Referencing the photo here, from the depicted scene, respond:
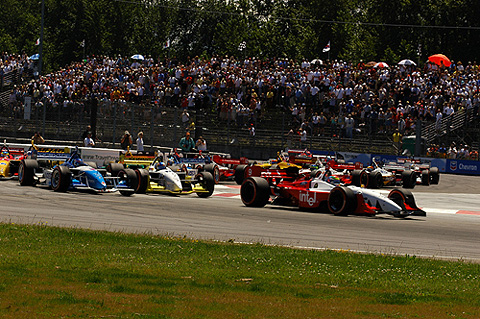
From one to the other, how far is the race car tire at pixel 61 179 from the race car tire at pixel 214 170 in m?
6.42

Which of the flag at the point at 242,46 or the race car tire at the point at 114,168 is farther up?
the flag at the point at 242,46

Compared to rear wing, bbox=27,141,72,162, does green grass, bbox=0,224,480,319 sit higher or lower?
lower

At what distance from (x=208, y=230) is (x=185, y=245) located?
2.22 m

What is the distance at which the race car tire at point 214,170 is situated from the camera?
975 inches

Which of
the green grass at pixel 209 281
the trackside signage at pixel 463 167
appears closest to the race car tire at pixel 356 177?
the trackside signage at pixel 463 167

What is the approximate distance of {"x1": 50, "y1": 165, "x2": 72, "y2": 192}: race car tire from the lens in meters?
19.1

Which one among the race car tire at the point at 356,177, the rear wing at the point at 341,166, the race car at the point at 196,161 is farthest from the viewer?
the rear wing at the point at 341,166

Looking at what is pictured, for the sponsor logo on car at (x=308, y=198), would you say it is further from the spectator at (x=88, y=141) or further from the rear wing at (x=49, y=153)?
the spectator at (x=88, y=141)

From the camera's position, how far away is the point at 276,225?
14.7 metres

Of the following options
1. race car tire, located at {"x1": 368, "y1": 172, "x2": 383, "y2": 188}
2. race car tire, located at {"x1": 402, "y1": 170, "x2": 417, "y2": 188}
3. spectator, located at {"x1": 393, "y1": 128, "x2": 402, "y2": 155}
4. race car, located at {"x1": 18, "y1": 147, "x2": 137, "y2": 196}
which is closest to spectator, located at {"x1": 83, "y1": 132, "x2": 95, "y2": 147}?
race car, located at {"x1": 18, "y1": 147, "x2": 137, "y2": 196}

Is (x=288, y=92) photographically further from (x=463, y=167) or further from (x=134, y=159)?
(x=134, y=159)

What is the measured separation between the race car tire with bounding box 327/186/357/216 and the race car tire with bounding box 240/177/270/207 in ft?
6.07

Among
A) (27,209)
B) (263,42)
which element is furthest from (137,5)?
(27,209)

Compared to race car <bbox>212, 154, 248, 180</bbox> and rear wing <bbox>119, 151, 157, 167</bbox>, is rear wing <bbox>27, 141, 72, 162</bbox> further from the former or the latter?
race car <bbox>212, 154, 248, 180</bbox>
